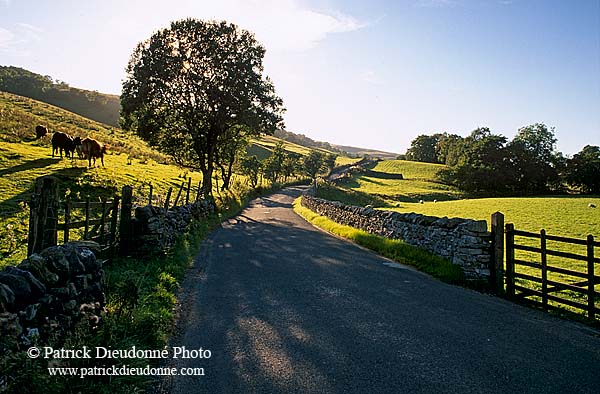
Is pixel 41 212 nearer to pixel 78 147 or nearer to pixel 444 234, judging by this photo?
pixel 444 234

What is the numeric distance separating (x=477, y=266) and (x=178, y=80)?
2592 centimetres

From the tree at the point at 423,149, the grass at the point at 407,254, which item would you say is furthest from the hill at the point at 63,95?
the grass at the point at 407,254

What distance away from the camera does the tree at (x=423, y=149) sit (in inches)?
5271

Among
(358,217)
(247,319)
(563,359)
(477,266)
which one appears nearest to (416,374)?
(563,359)

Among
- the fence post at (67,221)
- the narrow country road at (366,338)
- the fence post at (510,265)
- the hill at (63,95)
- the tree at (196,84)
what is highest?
the hill at (63,95)

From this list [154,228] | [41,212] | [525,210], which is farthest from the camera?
[525,210]

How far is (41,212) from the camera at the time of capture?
22.6 ft

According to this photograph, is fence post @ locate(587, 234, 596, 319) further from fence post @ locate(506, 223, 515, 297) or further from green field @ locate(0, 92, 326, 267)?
green field @ locate(0, 92, 326, 267)

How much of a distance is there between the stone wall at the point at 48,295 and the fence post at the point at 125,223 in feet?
15.1

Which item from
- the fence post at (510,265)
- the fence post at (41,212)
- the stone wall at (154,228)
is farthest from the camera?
the stone wall at (154,228)

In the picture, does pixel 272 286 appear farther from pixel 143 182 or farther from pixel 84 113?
pixel 84 113

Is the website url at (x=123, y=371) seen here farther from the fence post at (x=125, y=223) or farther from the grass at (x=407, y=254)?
the grass at (x=407, y=254)

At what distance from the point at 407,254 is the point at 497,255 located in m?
3.48

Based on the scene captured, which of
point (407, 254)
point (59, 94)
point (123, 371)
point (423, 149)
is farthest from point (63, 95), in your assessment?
point (123, 371)
